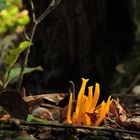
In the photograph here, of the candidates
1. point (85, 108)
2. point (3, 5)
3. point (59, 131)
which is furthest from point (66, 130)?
point (3, 5)

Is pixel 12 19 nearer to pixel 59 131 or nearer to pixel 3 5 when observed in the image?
pixel 3 5

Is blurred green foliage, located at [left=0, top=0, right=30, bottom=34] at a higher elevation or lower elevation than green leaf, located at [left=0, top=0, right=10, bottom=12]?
lower

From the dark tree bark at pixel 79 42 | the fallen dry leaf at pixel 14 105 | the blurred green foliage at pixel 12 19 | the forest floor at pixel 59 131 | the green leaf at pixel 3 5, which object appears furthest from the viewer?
the blurred green foliage at pixel 12 19

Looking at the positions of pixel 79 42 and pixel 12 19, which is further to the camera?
pixel 12 19

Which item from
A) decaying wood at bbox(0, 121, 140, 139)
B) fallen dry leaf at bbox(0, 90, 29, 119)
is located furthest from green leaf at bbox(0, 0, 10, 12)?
decaying wood at bbox(0, 121, 140, 139)

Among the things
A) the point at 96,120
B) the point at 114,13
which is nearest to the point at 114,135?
the point at 96,120

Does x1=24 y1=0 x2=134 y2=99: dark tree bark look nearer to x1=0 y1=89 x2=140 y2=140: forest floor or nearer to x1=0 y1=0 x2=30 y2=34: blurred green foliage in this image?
x1=0 y1=0 x2=30 y2=34: blurred green foliage

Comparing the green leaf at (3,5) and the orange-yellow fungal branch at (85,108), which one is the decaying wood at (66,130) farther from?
the green leaf at (3,5)

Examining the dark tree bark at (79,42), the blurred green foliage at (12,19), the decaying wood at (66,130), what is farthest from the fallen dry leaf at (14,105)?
the blurred green foliage at (12,19)

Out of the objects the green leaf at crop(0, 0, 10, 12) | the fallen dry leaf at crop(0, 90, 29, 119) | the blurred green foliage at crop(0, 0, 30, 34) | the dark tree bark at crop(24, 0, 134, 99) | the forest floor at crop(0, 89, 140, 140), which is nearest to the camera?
the forest floor at crop(0, 89, 140, 140)
